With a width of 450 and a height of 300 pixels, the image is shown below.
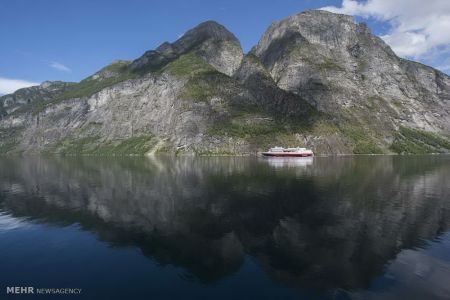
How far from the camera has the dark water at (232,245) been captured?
3769cm

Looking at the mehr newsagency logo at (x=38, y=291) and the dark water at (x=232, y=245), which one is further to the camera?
the dark water at (x=232, y=245)

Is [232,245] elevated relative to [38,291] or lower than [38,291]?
elevated

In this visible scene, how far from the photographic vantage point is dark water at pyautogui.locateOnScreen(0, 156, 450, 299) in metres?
37.7

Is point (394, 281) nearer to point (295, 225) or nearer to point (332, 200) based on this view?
point (295, 225)

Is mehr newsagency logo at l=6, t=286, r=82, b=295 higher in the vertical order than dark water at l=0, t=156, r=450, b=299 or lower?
lower

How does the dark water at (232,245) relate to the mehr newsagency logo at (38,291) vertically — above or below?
above

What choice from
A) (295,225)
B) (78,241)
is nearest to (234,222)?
(295,225)

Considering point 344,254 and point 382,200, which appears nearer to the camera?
point 344,254

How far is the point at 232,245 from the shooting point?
5062cm

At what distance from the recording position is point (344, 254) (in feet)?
153

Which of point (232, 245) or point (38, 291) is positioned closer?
point (38, 291)

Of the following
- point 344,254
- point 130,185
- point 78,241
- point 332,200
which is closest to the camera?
point 344,254

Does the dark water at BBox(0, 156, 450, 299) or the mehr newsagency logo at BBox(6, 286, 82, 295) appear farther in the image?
the dark water at BBox(0, 156, 450, 299)

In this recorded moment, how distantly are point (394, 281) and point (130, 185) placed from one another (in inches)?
3466
